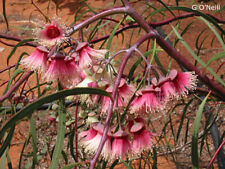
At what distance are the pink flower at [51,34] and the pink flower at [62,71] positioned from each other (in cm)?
3

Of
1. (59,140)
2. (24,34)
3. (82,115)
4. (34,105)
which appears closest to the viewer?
(34,105)

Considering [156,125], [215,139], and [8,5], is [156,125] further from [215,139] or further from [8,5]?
[8,5]

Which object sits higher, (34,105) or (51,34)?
(51,34)

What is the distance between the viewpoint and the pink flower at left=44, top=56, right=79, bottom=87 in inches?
19.8

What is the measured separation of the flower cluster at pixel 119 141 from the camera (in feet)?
1.57

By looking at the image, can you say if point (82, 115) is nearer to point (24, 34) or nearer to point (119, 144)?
point (119, 144)

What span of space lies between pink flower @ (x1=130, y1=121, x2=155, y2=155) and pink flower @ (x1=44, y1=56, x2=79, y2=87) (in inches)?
6.5

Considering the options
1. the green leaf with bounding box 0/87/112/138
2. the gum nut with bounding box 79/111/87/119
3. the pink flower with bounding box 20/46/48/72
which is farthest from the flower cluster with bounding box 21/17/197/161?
the gum nut with bounding box 79/111/87/119

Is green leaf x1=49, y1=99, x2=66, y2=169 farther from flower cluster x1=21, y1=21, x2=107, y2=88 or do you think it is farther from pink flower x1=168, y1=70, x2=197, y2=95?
pink flower x1=168, y1=70, x2=197, y2=95

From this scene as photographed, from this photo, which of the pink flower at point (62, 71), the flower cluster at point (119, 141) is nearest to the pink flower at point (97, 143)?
the flower cluster at point (119, 141)

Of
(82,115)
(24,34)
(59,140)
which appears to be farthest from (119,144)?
(24,34)

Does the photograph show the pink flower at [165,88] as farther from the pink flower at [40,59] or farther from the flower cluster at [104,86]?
the pink flower at [40,59]

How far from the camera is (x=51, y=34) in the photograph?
0.52m

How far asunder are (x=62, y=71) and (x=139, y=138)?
8.2 inches
